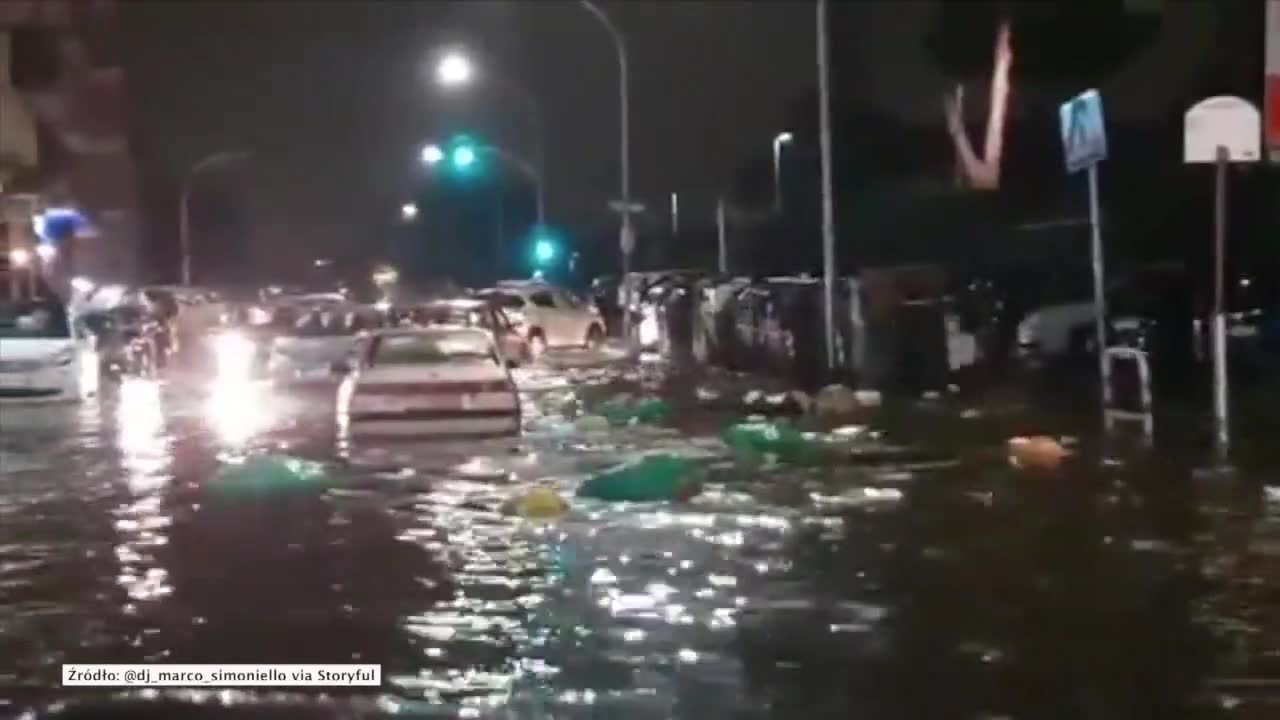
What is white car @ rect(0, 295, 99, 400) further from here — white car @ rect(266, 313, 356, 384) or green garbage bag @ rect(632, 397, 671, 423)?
green garbage bag @ rect(632, 397, 671, 423)

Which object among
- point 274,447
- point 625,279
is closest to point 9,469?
point 274,447

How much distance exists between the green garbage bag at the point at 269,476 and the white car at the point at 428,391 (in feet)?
4.33

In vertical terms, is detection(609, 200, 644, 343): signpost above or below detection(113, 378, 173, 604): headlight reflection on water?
above

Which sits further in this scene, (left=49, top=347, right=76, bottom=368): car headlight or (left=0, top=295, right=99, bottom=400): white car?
(left=49, top=347, right=76, bottom=368): car headlight

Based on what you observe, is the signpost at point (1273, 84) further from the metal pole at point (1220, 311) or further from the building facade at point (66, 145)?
the building facade at point (66, 145)

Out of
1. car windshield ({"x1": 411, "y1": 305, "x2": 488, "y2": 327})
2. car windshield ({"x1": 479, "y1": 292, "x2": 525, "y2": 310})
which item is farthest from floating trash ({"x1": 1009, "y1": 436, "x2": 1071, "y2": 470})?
car windshield ({"x1": 479, "y1": 292, "x2": 525, "y2": 310})

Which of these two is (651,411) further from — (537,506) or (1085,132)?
(537,506)

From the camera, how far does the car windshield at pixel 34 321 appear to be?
33.0 metres

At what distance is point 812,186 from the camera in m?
86.5

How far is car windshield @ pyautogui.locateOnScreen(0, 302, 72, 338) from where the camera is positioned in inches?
1300

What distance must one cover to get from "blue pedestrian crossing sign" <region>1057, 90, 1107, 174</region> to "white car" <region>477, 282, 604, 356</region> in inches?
1031

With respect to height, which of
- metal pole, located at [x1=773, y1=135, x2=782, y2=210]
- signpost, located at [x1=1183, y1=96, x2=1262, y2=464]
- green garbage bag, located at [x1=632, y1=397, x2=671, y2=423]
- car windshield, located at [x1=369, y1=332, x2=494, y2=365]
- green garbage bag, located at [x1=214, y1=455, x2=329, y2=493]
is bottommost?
green garbage bag, located at [x1=214, y1=455, x2=329, y2=493]

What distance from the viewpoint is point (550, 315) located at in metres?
51.4

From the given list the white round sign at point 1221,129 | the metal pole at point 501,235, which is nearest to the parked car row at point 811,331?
the white round sign at point 1221,129
